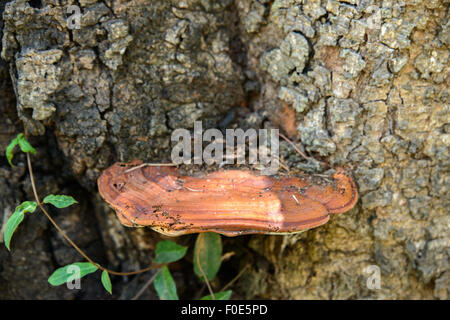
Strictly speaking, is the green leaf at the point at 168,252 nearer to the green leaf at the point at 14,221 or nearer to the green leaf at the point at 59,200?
the green leaf at the point at 59,200

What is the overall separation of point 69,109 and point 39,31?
540 mm

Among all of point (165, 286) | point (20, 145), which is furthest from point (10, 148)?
point (165, 286)

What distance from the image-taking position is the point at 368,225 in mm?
2742

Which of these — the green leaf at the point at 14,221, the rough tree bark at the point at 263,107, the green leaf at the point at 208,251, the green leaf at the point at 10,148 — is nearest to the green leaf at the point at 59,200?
the green leaf at the point at 14,221

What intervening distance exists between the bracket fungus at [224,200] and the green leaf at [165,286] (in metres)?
0.82

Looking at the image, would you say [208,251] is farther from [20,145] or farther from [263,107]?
[20,145]

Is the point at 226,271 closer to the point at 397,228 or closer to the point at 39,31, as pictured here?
the point at 397,228

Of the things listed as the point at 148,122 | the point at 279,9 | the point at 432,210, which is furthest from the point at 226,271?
the point at 279,9

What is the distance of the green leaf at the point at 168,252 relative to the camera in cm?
282

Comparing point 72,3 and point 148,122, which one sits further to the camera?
point 148,122

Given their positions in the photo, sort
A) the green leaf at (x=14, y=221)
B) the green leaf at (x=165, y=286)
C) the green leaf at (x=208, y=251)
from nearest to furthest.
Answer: the green leaf at (x=14, y=221)
the green leaf at (x=165, y=286)
the green leaf at (x=208, y=251)

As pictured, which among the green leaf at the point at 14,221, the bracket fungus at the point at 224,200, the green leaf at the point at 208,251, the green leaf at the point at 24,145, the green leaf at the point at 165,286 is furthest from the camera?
the green leaf at the point at 208,251

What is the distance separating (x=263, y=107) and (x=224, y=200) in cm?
110

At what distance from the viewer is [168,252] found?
111 inches
